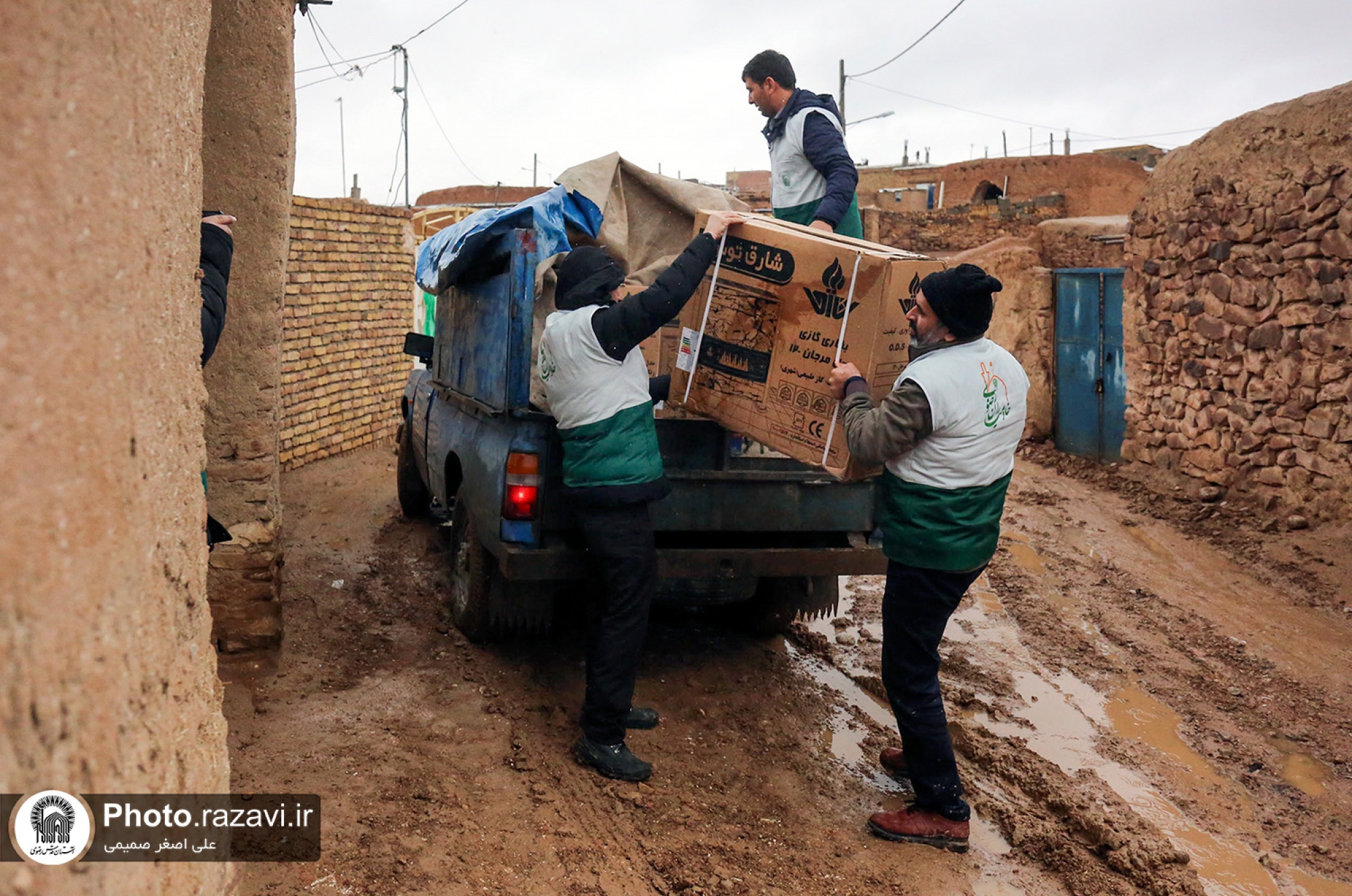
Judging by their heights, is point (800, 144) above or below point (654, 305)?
above

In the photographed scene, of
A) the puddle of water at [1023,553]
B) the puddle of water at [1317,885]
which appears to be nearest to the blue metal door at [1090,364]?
the puddle of water at [1023,553]

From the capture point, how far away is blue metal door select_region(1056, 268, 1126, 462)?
31.9ft

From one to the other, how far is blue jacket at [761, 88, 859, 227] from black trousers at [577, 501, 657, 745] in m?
1.54

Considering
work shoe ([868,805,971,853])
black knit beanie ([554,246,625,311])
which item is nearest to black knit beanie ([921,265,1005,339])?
black knit beanie ([554,246,625,311])

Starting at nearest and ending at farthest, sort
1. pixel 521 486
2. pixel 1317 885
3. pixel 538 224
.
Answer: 1. pixel 1317 885
2. pixel 521 486
3. pixel 538 224

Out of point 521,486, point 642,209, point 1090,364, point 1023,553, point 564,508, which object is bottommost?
point 1023,553

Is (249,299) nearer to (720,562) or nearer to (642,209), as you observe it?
(642,209)

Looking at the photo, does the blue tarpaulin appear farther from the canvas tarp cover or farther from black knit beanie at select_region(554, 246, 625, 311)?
black knit beanie at select_region(554, 246, 625, 311)

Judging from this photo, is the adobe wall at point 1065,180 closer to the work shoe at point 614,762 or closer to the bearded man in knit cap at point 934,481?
the bearded man in knit cap at point 934,481

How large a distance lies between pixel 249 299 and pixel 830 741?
10.7 ft

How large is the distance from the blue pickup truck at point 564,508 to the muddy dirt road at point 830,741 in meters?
0.49

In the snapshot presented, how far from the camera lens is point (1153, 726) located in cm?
447

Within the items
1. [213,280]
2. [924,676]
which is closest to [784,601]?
[924,676]

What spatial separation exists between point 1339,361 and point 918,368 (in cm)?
494
